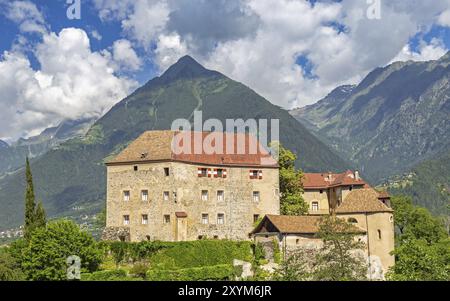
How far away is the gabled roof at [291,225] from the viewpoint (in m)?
60.5

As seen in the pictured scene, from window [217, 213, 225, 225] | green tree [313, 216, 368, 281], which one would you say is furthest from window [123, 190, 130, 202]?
green tree [313, 216, 368, 281]

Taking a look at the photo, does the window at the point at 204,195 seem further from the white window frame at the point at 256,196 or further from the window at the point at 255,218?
the window at the point at 255,218

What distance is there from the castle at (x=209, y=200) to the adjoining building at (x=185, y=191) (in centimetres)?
11

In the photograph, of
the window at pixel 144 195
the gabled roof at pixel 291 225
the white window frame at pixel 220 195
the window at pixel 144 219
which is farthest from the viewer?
the white window frame at pixel 220 195

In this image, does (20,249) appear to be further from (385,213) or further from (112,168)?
(385,213)

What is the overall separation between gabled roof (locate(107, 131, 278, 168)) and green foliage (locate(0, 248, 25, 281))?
Answer: 16949mm

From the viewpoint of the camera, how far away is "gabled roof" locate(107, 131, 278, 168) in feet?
219

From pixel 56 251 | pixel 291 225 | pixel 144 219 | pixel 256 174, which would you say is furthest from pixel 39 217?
pixel 291 225

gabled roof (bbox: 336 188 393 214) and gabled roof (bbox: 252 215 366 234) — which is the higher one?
gabled roof (bbox: 336 188 393 214)

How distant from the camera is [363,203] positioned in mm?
64375

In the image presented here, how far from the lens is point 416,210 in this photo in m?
83.7

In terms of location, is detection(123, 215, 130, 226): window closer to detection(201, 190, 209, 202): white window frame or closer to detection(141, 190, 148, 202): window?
detection(141, 190, 148, 202): window

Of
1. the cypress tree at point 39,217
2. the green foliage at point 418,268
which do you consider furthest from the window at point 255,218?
the cypress tree at point 39,217
